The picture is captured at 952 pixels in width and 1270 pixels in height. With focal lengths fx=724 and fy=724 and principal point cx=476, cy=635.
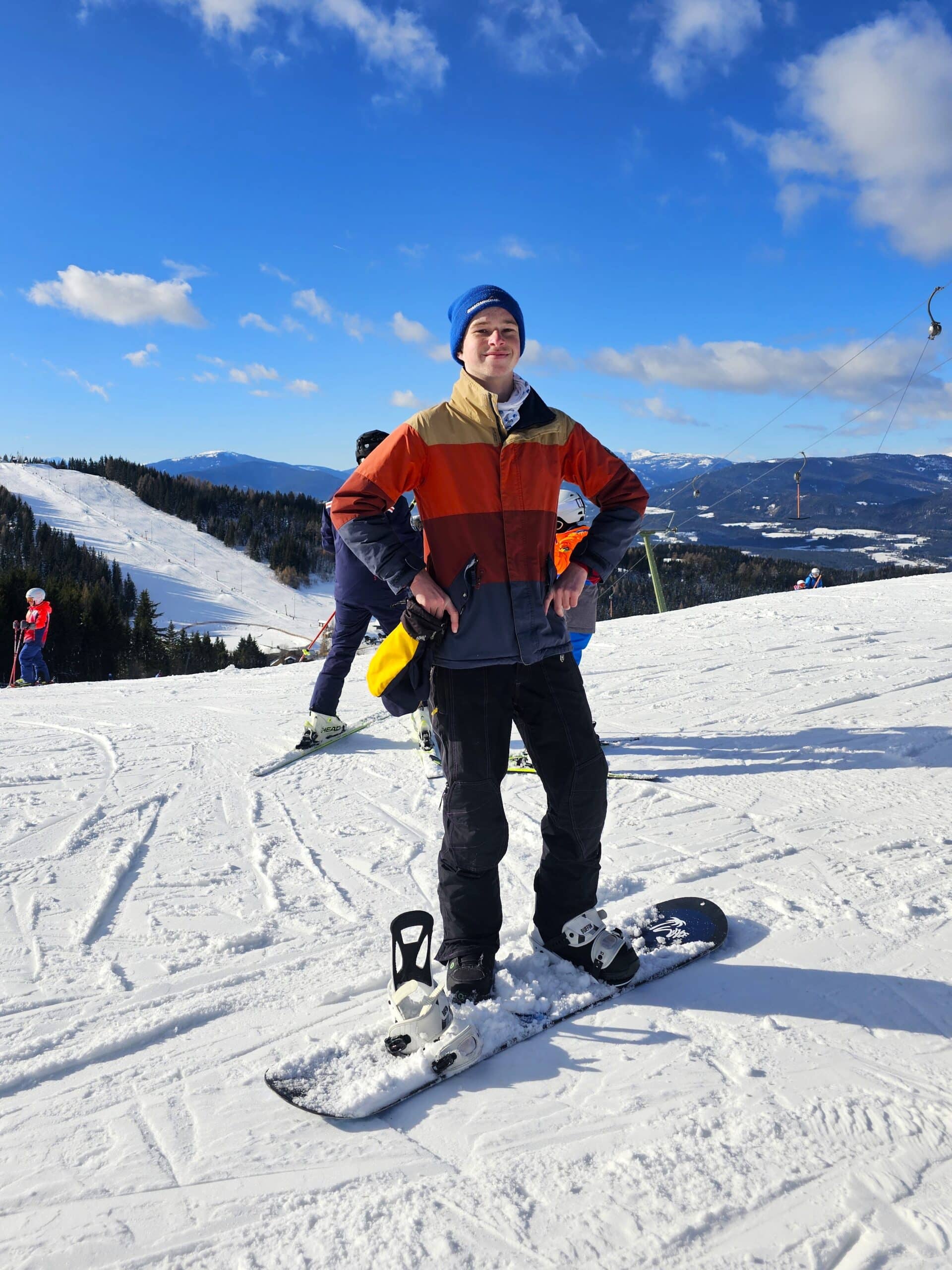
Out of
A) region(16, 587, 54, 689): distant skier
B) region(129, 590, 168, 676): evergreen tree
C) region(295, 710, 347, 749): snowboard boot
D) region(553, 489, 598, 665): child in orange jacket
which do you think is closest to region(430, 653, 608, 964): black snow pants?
region(553, 489, 598, 665): child in orange jacket

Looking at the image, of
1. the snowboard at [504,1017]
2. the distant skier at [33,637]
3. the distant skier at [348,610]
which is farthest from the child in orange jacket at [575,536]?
the distant skier at [33,637]

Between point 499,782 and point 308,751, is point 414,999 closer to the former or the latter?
point 499,782

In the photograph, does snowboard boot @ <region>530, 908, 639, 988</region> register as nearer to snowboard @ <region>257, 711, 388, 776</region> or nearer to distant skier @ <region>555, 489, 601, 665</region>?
distant skier @ <region>555, 489, 601, 665</region>

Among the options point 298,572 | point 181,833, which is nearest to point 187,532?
point 298,572

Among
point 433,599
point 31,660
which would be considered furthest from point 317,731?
point 31,660

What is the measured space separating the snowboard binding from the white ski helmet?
8.76 ft

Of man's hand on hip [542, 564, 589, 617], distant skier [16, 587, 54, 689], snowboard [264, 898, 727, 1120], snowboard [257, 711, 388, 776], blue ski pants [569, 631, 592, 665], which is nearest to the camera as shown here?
snowboard [264, 898, 727, 1120]

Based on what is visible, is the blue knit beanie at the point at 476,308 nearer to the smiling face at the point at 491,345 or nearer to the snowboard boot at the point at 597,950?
the smiling face at the point at 491,345

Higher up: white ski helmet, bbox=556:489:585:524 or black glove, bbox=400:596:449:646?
white ski helmet, bbox=556:489:585:524

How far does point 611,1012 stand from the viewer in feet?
6.77

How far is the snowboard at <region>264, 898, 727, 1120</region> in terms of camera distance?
1737 millimetres

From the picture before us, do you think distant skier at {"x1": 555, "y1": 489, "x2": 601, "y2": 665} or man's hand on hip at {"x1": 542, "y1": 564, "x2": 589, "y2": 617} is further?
distant skier at {"x1": 555, "y1": 489, "x2": 601, "y2": 665}

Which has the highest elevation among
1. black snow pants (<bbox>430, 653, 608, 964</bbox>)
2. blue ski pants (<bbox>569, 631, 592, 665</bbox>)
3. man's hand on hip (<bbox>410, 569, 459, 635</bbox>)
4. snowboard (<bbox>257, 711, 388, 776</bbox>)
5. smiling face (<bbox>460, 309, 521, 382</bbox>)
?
smiling face (<bbox>460, 309, 521, 382</bbox>)

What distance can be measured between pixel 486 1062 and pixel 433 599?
122 centimetres
